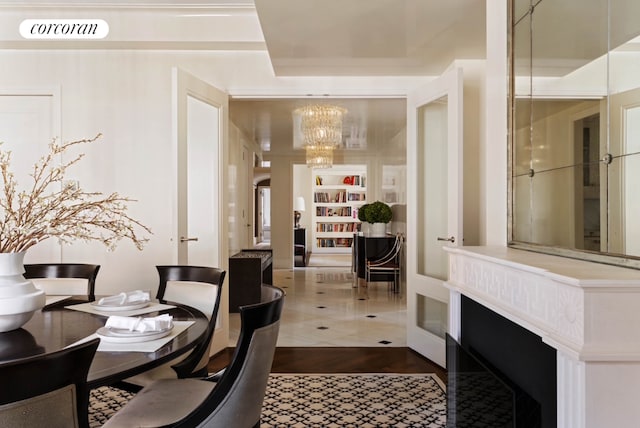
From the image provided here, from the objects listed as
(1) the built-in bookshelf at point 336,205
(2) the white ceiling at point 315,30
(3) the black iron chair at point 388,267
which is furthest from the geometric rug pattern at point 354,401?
(1) the built-in bookshelf at point 336,205

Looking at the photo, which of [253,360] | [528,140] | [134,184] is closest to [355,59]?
[528,140]

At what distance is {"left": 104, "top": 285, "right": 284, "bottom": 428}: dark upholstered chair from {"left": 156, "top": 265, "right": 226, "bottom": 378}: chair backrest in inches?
22.0

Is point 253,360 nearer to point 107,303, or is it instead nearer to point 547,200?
point 107,303

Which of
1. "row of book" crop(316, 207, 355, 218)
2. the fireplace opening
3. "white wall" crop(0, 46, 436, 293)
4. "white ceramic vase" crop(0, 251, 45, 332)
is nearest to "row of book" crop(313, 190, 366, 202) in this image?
"row of book" crop(316, 207, 355, 218)

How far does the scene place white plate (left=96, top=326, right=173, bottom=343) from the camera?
1476 millimetres

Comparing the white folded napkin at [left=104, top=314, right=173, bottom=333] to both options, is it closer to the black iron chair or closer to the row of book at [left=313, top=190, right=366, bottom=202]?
the black iron chair

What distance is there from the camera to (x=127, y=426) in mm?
1428

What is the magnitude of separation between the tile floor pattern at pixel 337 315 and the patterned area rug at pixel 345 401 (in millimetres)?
858

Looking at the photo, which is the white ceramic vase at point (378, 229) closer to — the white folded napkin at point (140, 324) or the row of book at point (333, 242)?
the row of book at point (333, 242)

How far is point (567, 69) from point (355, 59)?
2.08m

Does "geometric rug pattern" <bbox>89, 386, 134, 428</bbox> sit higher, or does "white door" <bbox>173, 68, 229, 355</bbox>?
"white door" <bbox>173, 68, 229, 355</bbox>

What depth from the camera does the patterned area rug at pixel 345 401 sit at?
2.37 m

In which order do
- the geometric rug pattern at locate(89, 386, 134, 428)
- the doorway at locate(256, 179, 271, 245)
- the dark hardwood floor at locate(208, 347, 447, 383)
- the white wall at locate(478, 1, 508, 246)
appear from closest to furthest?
1. the white wall at locate(478, 1, 508, 246)
2. the geometric rug pattern at locate(89, 386, 134, 428)
3. the dark hardwood floor at locate(208, 347, 447, 383)
4. the doorway at locate(256, 179, 271, 245)

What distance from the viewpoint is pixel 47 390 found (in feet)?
2.88
